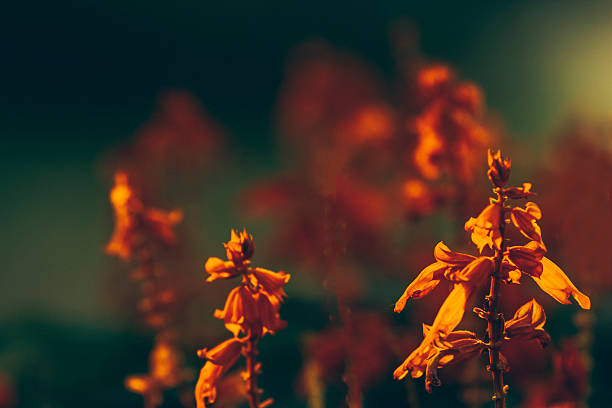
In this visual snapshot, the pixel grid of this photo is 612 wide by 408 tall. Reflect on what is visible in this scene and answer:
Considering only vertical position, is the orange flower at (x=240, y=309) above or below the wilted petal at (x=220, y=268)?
below

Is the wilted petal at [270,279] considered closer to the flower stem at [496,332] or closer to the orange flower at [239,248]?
the orange flower at [239,248]

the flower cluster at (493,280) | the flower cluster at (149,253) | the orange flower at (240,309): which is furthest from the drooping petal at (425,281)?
the flower cluster at (149,253)

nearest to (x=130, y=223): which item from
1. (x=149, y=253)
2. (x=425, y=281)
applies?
(x=149, y=253)

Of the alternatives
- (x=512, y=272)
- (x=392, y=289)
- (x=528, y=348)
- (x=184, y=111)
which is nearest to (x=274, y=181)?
(x=184, y=111)

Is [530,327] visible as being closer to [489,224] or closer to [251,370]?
[489,224]

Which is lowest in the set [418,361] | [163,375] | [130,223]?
[418,361]

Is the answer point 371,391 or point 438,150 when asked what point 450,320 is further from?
point 371,391

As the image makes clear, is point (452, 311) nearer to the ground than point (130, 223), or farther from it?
nearer to the ground
